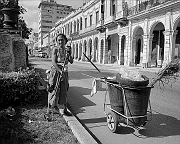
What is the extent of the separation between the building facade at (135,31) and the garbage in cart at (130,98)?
5.36m

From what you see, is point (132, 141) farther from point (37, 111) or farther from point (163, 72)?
point (37, 111)

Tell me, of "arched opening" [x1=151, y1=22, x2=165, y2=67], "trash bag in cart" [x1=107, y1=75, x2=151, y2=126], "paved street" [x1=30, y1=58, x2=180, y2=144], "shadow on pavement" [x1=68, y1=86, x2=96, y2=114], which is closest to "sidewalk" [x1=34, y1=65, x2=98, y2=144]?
"paved street" [x1=30, y1=58, x2=180, y2=144]

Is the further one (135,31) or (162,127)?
(135,31)

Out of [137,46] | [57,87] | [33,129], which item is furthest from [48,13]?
[33,129]

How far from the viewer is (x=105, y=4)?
32594mm

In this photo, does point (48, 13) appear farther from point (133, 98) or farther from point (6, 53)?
point (133, 98)

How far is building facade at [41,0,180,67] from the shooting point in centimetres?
1842

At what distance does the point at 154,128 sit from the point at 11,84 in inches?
141

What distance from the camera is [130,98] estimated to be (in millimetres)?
3533

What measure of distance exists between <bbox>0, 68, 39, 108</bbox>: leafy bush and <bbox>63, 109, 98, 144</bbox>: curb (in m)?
1.47

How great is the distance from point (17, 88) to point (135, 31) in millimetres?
21562

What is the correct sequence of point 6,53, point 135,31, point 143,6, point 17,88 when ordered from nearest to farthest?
point 17,88
point 6,53
point 143,6
point 135,31

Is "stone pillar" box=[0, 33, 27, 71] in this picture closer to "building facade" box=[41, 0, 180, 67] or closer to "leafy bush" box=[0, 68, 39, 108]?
"leafy bush" box=[0, 68, 39, 108]

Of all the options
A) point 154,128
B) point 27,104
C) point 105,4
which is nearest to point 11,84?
point 27,104
